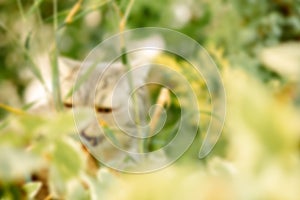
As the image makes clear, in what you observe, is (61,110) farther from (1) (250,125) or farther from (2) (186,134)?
(1) (250,125)

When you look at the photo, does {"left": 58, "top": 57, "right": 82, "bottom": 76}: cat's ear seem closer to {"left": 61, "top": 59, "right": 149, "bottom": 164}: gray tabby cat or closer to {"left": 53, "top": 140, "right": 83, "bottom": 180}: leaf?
{"left": 61, "top": 59, "right": 149, "bottom": 164}: gray tabby cat

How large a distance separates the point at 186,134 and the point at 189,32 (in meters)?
0.57

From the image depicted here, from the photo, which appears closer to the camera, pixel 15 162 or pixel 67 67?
pixel 15 162

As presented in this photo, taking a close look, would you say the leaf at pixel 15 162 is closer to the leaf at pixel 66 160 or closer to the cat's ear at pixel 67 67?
the leaf at pixel 66 160

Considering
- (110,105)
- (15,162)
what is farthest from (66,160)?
(110,105)

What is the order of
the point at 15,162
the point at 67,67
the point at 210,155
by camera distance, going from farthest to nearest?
1. the point at 67,67
2. the point at 210,155
3. the point at 15,162

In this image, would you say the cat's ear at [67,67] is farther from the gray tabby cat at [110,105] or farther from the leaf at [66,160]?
the leaf at [66,160]

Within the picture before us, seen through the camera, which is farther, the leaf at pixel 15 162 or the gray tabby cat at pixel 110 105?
the gray tabby cat at pixel 110 105

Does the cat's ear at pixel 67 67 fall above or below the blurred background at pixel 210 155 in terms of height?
above

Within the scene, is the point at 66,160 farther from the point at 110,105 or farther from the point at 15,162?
the point at 110,105

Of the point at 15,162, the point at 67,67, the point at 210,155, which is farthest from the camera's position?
the point at 67,67

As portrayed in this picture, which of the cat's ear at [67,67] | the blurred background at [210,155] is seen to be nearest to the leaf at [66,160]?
the blurred background at [210,155]

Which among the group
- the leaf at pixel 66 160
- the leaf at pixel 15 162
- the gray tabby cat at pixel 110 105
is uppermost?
the gray tabby cat at pixel 110 105

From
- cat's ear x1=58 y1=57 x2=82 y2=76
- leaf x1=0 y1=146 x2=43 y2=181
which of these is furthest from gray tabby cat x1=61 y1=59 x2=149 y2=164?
leaf x1=0 y1=146 x2=43 y2=181
